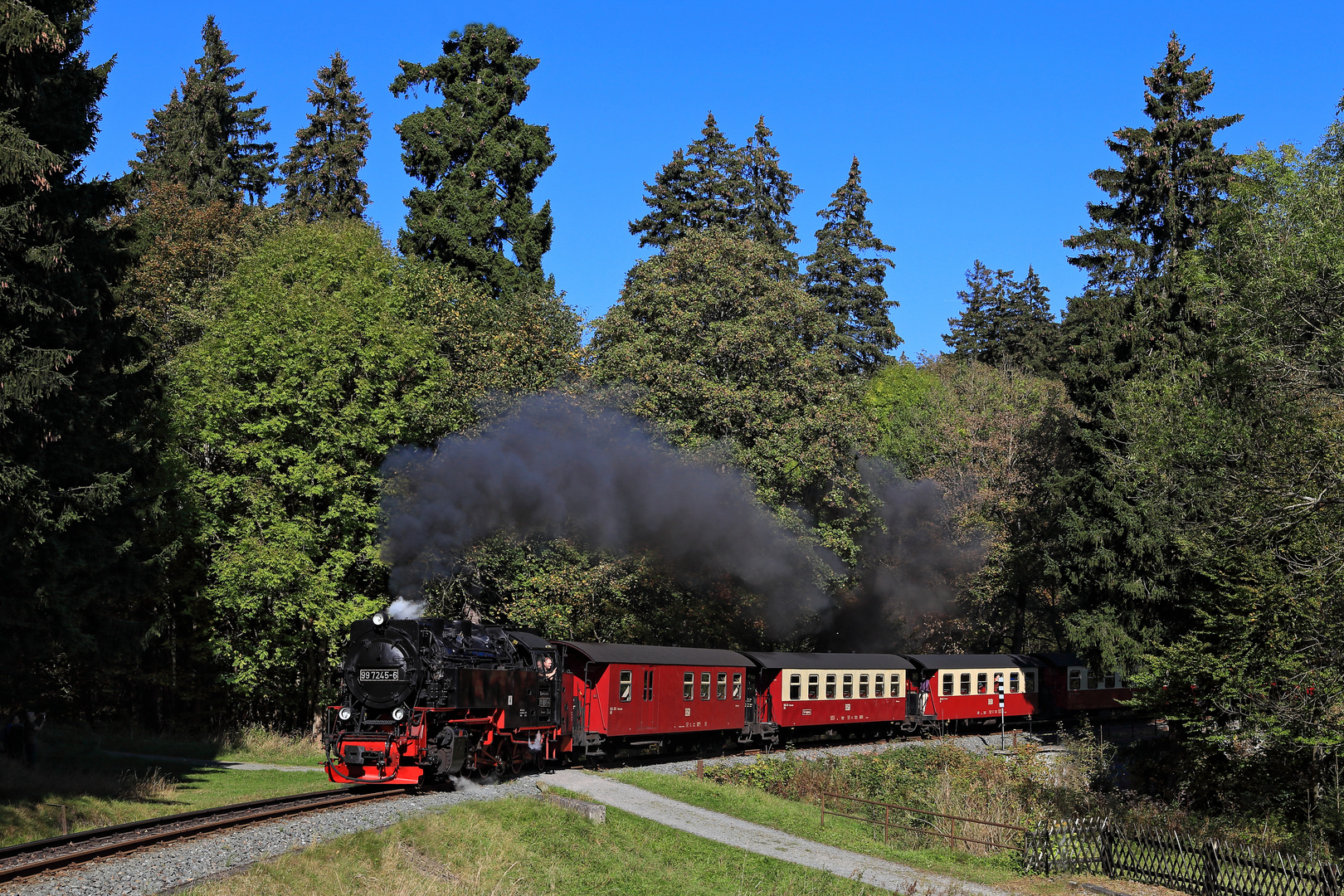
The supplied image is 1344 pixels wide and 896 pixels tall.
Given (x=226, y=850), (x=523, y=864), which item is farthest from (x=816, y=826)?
(x=226, y=850)

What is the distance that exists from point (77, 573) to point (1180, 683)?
77.0 feet

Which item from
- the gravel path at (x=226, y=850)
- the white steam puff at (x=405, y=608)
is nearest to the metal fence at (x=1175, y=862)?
the gravel path at (x=226, y=850)

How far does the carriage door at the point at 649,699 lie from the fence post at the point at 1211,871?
→ 44.0ft

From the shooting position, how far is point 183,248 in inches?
1591

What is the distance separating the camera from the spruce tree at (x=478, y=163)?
1715 inches

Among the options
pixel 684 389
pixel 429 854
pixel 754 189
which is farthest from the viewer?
pixel 754 189

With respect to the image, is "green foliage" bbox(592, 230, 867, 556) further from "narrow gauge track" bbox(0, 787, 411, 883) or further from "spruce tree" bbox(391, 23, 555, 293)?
"narrow gauge track" bbox(0, 787, 411, 883)

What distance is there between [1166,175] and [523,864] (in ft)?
98.0

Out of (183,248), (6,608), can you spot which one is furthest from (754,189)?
(6,608)

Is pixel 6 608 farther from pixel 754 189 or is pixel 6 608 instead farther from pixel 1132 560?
pixel 754 189

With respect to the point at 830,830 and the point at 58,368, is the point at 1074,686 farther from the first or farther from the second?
the point at 58,368

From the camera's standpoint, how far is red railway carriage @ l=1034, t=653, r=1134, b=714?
4019cm

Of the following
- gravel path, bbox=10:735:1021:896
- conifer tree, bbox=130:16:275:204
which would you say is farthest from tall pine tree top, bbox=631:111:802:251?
gravel path, bbox=10:735:1021:896

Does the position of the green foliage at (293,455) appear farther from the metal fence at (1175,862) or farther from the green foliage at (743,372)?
the metal fence at (1175,862)
